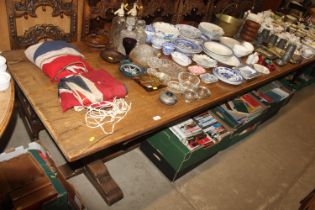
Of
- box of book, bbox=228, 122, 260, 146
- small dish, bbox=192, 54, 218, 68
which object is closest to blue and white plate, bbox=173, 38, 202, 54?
small dish, bbox=192, 54, 218, 68

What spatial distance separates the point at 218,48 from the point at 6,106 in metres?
1.71

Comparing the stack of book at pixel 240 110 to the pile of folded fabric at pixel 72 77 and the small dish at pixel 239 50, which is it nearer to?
the small dish at pixel 239 50

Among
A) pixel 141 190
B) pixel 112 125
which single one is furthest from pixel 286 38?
pixel 112 125

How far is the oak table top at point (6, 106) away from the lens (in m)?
1.15

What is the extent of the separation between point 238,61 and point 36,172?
1.77 meters

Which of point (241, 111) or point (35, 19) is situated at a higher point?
point (35, 19)

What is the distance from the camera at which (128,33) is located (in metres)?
1.91

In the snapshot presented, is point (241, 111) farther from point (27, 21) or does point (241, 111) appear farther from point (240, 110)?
point (27, 21)

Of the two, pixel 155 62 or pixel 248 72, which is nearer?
pixel 155 62

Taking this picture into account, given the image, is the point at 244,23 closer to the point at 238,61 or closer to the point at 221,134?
the point at 238,61

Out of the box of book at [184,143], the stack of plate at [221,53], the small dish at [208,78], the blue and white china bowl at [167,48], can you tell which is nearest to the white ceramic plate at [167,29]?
the blue and white china bowl at [167,48]

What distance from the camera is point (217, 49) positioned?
7.38 ft

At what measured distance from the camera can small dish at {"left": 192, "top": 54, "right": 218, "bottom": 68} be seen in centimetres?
202

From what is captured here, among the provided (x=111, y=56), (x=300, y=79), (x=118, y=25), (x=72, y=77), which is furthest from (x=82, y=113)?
(x=300, y=79)
